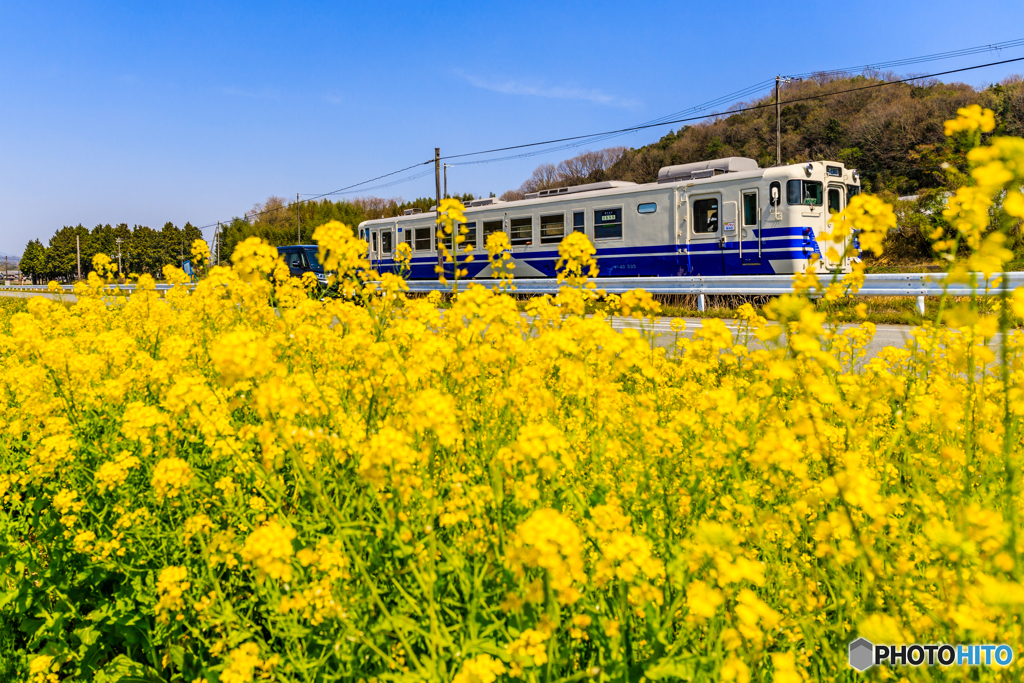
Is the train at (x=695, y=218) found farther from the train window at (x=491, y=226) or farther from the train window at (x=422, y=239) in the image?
the train window at (x=422, y=239)

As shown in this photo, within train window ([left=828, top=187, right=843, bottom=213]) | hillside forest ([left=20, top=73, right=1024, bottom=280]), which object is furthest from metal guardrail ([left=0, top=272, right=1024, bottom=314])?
hillside forest ([left=20, top=73, right=1024, bottom=280])

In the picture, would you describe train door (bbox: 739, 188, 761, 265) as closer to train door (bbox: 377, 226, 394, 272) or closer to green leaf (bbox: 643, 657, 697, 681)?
train door (bbox: 377, 226, 394, 272)

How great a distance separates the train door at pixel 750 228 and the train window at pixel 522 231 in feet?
17.1

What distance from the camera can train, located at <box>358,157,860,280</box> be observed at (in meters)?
12.3

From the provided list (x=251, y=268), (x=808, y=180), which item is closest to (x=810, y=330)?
(x=251, y=268)

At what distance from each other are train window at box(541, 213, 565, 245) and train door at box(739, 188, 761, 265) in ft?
13.7

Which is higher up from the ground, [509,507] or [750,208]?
[750,208]

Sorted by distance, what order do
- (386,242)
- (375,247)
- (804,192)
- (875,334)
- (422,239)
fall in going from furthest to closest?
(375,247) < (386,242) < (422,239) < (804,192) < (875,334)

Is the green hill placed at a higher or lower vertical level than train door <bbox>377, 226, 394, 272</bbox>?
higher

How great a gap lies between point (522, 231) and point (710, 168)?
483cm

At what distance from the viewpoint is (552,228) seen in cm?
1560

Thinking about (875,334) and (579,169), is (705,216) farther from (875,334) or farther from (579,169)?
(579,169)

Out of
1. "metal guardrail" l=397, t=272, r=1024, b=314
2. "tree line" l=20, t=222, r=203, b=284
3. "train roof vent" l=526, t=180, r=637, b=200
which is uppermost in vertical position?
"tree line" l=20, t=222, r=203, b=284

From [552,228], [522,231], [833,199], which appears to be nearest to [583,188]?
[552,228]
